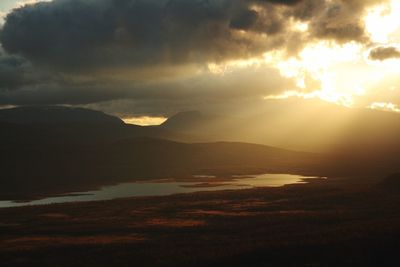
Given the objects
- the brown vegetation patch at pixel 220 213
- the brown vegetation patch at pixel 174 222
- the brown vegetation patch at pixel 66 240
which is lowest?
the brown vegetation patch at pixel 66 240

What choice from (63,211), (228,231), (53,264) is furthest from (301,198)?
(53,264)

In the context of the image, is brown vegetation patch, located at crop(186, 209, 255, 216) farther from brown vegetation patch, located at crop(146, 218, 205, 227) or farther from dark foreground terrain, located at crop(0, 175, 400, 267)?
brown vegetation patch, located at crop(146, 218, 205, 227)

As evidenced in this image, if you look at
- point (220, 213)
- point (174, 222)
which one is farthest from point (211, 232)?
point (220, 213)

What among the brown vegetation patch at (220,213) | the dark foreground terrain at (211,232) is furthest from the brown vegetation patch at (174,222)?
the brown vegetation patch at (220,213)

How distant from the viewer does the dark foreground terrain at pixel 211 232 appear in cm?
3866

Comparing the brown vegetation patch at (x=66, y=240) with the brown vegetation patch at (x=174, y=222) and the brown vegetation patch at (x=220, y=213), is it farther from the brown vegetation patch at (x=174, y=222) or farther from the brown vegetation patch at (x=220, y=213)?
the brown vegetation patch at (x=220, y=213)

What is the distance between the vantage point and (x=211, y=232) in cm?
5209

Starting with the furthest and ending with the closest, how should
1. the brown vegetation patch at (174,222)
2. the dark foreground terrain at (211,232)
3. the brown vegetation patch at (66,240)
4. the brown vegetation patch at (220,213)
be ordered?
the brown vegetation patch at (220,213) → the brown vegetation patch at (174,222) → the brown vegetation patch at (66,240) → the dark foreground terrain at (211,232)

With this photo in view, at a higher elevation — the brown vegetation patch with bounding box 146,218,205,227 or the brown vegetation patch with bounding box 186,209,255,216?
the brown vegetation patch with bounding box 186,209,255,216

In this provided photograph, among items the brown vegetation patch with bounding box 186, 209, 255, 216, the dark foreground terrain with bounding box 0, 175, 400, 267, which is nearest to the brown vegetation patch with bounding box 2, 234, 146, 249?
the dark foreground terrain with bounding box 0, 175, 400, 267

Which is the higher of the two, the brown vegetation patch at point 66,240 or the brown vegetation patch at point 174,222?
the brown vegetation patch at point 174,222

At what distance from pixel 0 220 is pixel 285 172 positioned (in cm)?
12421

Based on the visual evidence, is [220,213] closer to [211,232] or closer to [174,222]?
[174,222]

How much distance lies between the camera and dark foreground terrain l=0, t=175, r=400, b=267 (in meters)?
38.7
